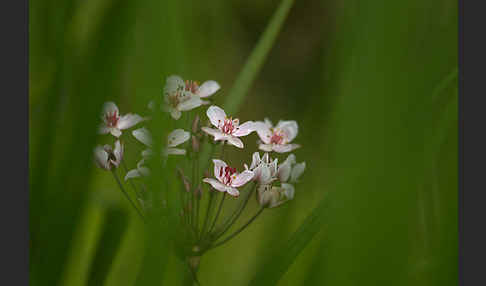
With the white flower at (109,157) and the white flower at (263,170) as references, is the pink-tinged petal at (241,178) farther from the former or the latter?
the white flower at (109,157)

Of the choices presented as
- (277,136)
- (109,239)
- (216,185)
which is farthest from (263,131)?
(109,239)

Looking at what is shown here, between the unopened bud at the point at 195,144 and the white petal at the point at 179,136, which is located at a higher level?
the white petal at the point at 179,136

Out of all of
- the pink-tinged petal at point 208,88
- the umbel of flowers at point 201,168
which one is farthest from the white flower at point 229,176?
the pink-tinged petal at point 208,88

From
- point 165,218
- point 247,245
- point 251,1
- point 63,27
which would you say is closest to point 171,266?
point 165,218

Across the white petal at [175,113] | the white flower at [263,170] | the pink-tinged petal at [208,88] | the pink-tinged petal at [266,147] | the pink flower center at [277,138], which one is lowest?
the white flower at [263,170]

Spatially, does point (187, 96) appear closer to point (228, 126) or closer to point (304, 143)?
point (228, 126)

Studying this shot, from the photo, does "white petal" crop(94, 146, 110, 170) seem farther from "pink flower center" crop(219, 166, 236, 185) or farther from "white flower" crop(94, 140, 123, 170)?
"pink flower center" crop(219, 166, 236, 185)

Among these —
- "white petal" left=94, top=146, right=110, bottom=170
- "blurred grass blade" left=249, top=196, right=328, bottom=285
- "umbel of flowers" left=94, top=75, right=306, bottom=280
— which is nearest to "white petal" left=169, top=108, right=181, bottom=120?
"umbel of flowers" left=94, top=75, right=306, bottom=280

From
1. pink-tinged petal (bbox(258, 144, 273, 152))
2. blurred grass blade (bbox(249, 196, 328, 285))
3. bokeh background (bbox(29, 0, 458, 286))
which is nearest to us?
bokeh background (bbox(29, 0, 458, 286))
